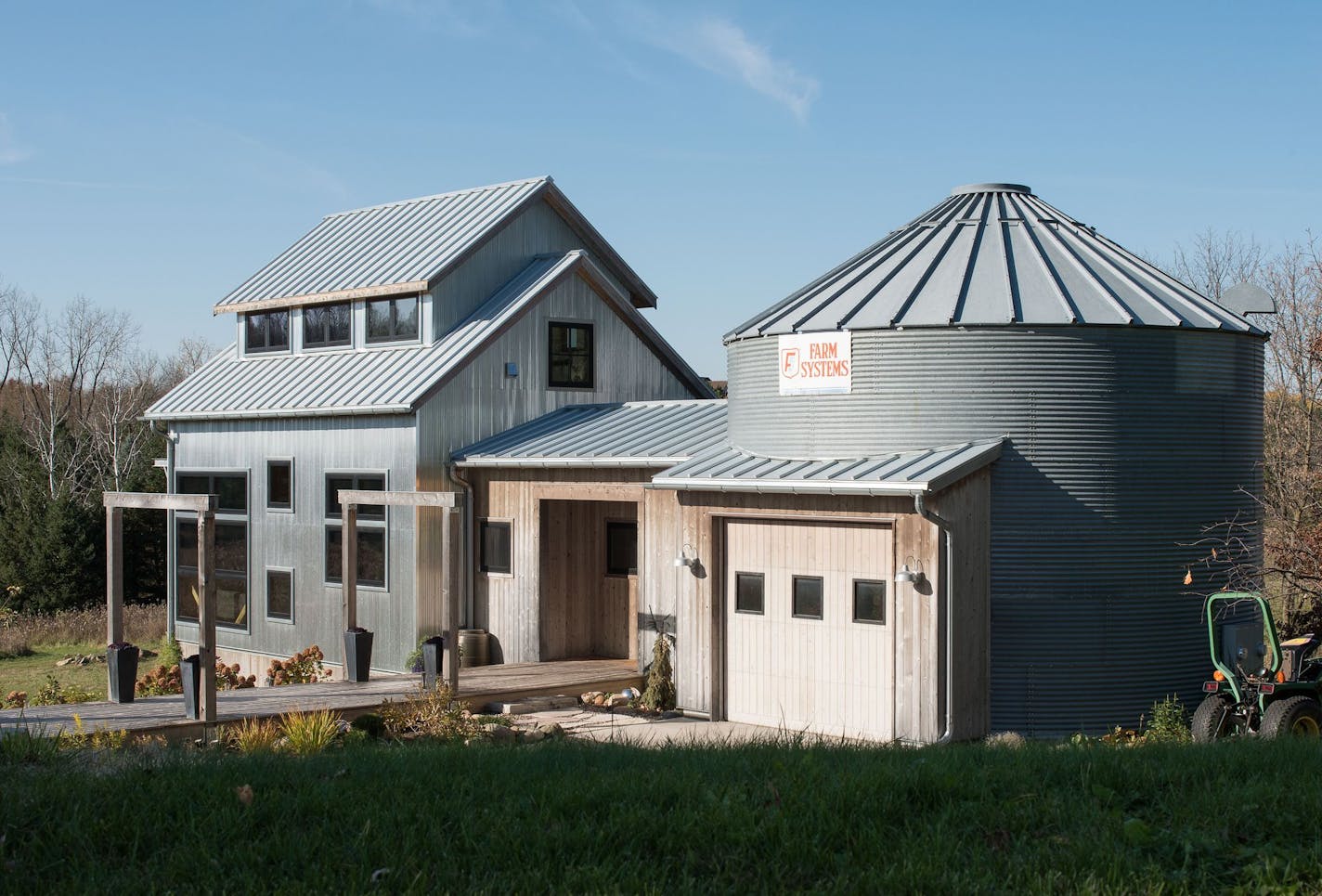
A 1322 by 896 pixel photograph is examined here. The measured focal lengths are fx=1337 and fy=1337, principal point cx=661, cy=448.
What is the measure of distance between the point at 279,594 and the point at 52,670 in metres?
6.74

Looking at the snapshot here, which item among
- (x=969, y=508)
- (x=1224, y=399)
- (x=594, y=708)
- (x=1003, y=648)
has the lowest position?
(x=594, y=708)

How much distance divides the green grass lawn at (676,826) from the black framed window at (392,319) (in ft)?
48.9

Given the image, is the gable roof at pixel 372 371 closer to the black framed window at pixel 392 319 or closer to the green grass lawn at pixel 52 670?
the black framed window at pixel 392 319

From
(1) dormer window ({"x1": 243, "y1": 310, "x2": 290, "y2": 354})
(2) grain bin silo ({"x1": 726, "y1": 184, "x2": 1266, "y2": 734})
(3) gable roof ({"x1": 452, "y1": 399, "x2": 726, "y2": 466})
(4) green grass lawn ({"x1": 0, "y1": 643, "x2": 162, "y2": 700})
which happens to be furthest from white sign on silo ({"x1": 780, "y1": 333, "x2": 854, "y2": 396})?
(1) dormer window ({"x1": 243, "y1": 310, "x2": 290, "y2": 354})

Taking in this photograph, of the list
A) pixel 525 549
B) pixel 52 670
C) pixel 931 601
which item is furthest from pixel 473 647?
pixel 52 670

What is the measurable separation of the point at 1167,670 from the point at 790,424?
5.30 metres

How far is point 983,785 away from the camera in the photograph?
7.61 m

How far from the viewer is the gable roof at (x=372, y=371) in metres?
21.6

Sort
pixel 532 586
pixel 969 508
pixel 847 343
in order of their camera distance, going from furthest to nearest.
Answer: pixel 532 586
pixel 847 343
pixel 969 508

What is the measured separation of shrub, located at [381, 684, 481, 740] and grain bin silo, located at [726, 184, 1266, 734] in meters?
5.22

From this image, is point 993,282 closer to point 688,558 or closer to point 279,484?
point 688,558

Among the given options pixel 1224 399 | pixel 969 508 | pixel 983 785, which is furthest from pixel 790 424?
pixel 983 785

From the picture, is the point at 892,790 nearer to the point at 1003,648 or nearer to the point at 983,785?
the point at 983,785

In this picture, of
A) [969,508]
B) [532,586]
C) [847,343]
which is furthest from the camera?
[532,586]
